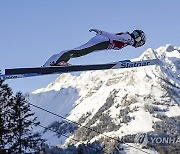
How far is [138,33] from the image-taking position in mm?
17641

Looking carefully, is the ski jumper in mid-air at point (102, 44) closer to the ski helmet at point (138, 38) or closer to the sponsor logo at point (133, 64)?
the ski helmet at point (138, 38)

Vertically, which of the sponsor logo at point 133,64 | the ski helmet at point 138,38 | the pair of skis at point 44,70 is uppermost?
the ski helmet at point 138,38

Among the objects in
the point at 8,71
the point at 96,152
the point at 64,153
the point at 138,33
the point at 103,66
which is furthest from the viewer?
the point at 64,153

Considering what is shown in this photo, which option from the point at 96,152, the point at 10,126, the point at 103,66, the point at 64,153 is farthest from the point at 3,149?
the point at 64,153

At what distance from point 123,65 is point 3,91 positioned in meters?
8.69

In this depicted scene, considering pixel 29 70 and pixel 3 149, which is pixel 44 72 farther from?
pixel 3 149

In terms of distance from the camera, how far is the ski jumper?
50.2ft

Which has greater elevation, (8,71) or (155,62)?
(155,62)

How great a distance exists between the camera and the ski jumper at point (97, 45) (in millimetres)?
15289

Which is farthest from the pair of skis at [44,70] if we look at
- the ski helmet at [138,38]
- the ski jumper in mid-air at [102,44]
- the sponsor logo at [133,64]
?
the ski helmet at [138,38]

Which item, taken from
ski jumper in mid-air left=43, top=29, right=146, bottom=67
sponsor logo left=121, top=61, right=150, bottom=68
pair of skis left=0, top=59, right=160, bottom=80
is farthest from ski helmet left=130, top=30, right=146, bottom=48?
pair of skis left=0, top=59, right=160, bottom=80

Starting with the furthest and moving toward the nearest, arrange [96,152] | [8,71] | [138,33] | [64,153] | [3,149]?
[64,153] → [96,152] → [3,149] → [138,33] → [8,71]

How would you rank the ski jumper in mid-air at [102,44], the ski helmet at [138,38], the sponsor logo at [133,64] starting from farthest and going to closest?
the ski helmet at [138,38], the sponsor logo at [133,64], the ski jumper in mid-air at [102,44]

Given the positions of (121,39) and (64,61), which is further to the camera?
(121,39)
